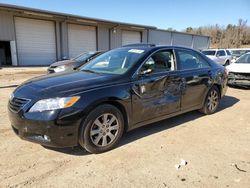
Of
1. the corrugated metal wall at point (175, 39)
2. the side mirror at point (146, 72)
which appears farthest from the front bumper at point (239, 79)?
the corrugated metal wall at point (175, 39)

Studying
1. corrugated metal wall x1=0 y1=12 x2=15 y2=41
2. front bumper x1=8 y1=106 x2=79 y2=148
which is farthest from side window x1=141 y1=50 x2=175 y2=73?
corrugated metal wall x1=0 y1=12 x2=15 y2=41

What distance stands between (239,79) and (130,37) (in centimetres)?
2084

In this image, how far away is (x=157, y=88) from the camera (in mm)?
3998

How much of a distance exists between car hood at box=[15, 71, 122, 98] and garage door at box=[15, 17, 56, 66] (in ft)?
58.9

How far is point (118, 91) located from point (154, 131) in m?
1.37

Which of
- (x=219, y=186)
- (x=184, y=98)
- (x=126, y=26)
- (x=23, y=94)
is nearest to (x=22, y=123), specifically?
(x=23, y=94)

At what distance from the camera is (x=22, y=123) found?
122 inches

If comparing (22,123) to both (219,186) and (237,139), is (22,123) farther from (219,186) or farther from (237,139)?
(237,139)

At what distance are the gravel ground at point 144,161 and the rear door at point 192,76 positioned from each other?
664mm

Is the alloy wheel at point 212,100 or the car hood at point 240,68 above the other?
the car hood at point 240,68

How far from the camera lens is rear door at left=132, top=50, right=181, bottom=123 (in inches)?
148

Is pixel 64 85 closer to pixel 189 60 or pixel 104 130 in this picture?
pixel 104 130

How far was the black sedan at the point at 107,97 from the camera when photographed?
3.03 metres

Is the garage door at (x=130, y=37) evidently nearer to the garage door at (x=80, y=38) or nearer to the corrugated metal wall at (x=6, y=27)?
the garage door at (x=80, y=38)
